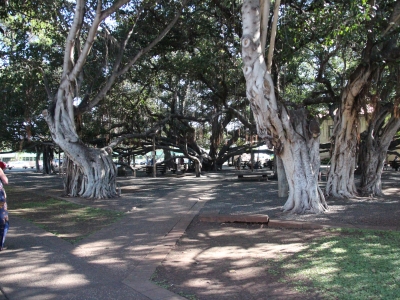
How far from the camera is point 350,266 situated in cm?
510

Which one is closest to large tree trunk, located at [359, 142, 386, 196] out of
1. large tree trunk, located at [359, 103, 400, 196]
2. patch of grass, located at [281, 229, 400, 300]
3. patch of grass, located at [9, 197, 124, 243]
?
large tree trunk, located at [359, 103, 400, 196]

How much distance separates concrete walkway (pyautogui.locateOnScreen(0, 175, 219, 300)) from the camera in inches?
175

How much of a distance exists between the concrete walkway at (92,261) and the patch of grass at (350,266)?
5.75ft

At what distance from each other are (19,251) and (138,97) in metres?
16.7

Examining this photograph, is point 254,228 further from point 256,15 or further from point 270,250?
point 256,15

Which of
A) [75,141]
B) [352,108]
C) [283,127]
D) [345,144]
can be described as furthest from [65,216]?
[352,108]

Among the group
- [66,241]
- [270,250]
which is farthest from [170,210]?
[270,250]

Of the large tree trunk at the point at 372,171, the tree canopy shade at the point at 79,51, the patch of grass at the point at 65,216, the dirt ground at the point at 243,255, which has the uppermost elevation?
the tree canopy shade at the point at 79,51

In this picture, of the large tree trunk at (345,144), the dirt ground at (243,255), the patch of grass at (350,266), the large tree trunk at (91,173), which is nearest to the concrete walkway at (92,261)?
the dirt ground at (243,255)

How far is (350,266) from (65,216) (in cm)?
703

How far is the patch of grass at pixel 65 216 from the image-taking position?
25.5 ft

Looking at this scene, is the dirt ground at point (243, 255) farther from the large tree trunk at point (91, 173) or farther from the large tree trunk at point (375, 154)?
the large tree trunk at point (91, 173)

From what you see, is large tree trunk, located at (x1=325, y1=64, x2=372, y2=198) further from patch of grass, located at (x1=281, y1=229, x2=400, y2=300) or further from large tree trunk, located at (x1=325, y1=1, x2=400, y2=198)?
patch of grass, located at (x1=281, y1=229, x2=400, y2=300)

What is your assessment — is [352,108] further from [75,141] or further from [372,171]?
[75,141]
